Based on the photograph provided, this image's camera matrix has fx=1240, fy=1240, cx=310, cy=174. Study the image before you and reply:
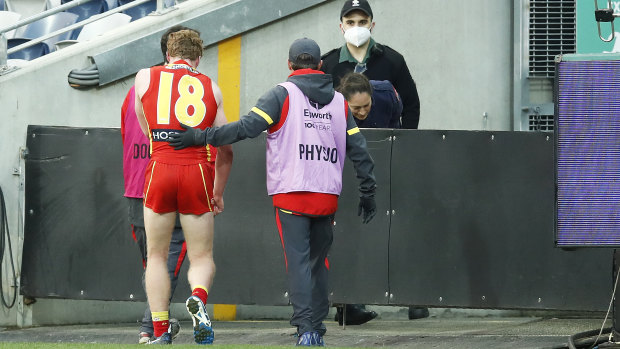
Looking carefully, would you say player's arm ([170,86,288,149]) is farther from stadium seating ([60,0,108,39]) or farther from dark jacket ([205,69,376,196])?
stadium seating ([60,0,108,39])

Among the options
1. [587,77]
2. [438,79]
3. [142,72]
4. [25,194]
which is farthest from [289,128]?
[438,79]

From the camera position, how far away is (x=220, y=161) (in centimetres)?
819

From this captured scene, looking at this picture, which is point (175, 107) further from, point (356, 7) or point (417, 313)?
point (417, 313)

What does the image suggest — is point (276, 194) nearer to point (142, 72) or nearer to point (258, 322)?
point (142, 72)

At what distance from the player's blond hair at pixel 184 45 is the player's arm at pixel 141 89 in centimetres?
23

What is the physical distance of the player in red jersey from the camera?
26.0 ft

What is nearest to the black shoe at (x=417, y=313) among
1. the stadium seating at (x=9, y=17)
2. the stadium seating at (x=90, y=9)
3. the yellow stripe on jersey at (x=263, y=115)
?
the yellow stripe on jersey at (x=263, y=115)

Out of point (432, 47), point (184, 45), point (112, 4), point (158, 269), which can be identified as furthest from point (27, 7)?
point (158, 269)

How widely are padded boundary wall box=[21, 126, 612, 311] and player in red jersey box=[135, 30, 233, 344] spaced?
1.73 metres

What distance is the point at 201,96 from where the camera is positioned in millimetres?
8016

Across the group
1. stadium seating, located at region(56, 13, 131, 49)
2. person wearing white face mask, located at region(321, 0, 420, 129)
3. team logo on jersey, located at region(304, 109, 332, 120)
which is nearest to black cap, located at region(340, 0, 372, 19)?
person wearing white face mask, located at region(321, 0, 420, 129)

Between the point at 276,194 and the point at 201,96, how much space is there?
80 cm

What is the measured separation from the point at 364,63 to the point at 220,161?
2470 mm

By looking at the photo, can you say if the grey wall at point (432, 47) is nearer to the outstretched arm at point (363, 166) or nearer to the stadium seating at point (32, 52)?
the stadium seating at point (32, 52)
